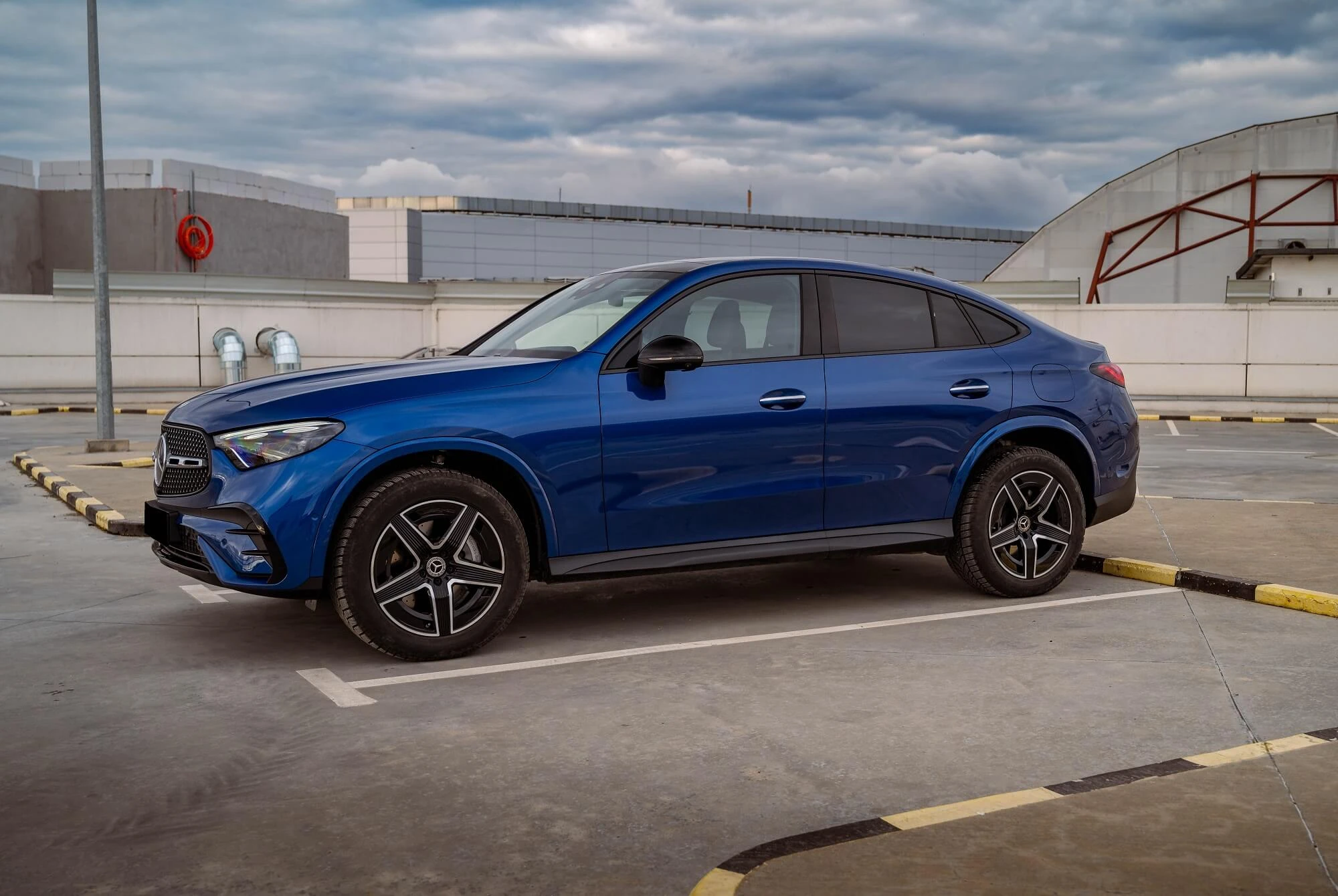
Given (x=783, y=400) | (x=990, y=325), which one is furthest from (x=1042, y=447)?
(x=783, y=400)

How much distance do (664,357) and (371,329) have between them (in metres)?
20.6

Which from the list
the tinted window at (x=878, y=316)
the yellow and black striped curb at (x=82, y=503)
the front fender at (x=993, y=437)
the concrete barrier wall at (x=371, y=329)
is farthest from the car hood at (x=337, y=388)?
the concrete barrier wall at (x=371, y=329)

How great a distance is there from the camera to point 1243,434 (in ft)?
65.7

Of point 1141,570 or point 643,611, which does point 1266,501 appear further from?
point 643,611

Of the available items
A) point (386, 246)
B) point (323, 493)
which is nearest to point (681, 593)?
point (323, 493)

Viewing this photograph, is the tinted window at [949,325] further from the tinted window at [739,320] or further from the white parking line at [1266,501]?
the white parking line at [1266,501]

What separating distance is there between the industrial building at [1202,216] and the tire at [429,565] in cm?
2966

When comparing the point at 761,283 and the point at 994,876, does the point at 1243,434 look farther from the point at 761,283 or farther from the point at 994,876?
the point at 994,876

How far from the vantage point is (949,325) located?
7.12m

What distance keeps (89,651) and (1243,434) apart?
1795 centimetres

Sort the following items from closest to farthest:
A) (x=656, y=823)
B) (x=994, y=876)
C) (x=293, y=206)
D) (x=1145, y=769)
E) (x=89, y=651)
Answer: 1. (x=994, y=876)
2. (x=656, y=823)
3. (x=1145, y=769)
4. (x=89, y=651)
5. (x=293, y=206)

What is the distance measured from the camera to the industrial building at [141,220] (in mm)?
31125

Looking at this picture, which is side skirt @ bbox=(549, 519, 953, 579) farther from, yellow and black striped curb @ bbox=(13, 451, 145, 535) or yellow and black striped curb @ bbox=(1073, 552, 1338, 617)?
yellow and black striped curb @ bbox=(13, 451, 145, 535)

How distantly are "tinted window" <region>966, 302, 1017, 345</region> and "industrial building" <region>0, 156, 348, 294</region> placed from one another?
25.4 m
